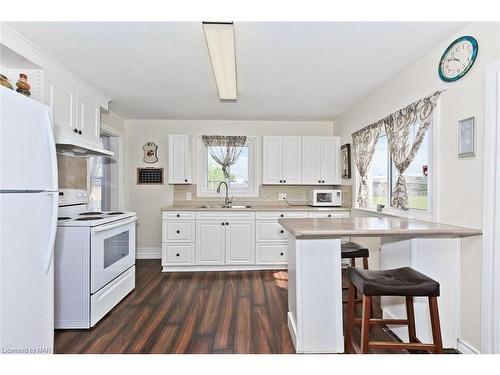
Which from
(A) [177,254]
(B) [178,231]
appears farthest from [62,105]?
(A) [177,254]

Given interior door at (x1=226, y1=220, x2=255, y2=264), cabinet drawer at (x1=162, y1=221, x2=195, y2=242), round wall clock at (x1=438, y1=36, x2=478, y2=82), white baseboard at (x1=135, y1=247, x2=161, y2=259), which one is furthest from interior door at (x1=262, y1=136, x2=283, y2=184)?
round wall clock at (x1=438, y1=36, x2=478, y2=82)

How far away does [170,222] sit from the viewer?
353 centimetres

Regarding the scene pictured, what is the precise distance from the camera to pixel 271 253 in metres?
3.60

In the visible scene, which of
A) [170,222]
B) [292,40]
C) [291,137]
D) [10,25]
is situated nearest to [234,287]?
[170,222]

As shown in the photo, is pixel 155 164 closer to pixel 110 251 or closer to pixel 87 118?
pixel 87 118

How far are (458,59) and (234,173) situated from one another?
309cm

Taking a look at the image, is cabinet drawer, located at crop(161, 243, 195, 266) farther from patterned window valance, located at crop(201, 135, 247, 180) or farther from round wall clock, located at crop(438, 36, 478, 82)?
round wall clock, located at crop(438, 36, 478, 82)

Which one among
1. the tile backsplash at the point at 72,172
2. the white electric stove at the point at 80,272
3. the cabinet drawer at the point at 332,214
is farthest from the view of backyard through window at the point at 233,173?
the white electric stove at the point at 80,272

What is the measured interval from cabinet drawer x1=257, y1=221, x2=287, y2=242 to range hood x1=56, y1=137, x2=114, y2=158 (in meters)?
2.19

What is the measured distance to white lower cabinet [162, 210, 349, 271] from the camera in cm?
353

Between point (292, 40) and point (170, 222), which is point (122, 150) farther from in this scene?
point (292, 40)

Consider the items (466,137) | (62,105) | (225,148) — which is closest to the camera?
(466,137)

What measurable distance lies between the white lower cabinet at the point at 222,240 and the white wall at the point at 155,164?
737 millimetres

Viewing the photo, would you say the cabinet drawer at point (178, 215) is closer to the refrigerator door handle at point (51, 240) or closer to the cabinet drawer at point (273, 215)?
Answer: the cabinet drawer at point (273, 215)
